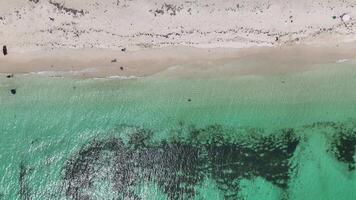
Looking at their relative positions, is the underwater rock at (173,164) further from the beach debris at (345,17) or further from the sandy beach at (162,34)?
the beach debris at (345,17)

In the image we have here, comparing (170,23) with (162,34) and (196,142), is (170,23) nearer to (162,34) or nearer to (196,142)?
(162,34)

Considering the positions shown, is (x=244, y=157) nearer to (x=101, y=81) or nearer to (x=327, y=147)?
(x=327, y=147)

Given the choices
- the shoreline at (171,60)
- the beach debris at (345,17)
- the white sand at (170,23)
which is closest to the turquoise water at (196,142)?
the shoreline at (171,60)

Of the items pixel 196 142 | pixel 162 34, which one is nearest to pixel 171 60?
pixel 162 34

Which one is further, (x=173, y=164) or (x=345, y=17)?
(x=173, y=164)

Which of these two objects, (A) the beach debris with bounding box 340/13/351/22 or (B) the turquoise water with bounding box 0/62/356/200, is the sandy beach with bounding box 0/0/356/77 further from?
(B) the turquoise water with bounding box 0/62/356/200
